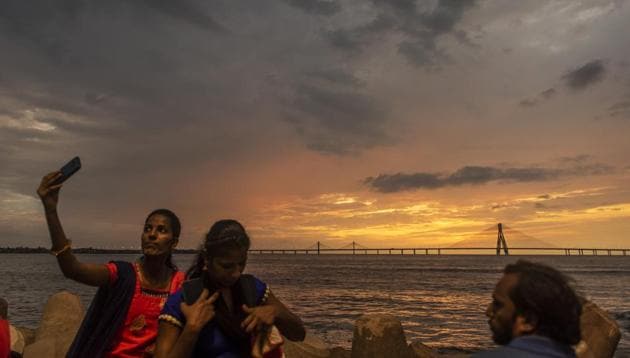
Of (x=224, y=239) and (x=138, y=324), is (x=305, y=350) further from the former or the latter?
(x=224, y=239)

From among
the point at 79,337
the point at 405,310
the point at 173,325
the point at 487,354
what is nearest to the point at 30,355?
the point at 79,337

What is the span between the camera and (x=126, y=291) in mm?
3924

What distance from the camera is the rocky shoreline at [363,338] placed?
32.0 feet

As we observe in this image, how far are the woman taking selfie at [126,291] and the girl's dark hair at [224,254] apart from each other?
104 cm

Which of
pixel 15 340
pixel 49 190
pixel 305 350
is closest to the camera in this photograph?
pixel 49 190

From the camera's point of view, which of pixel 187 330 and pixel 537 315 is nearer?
pixel 537 315

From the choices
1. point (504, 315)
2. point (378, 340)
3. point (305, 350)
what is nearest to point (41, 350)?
point (305, 350)

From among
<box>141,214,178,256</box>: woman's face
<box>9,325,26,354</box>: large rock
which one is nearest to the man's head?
<box>141,214,178,256</box>: woman's face

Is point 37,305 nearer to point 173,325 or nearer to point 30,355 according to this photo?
point 30,355

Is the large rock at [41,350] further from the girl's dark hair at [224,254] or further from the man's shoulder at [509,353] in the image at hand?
the man's shoulder at [509,353]

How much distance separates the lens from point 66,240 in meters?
3.65

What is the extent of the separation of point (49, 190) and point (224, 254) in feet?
4.60

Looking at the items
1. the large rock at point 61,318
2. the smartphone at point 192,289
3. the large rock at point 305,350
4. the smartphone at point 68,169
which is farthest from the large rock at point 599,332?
the large rock at point 61,318

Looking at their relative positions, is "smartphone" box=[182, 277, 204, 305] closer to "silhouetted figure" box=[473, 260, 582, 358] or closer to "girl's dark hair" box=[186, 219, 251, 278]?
"girl's dark hair" box=[186, 219, 251, 278]
